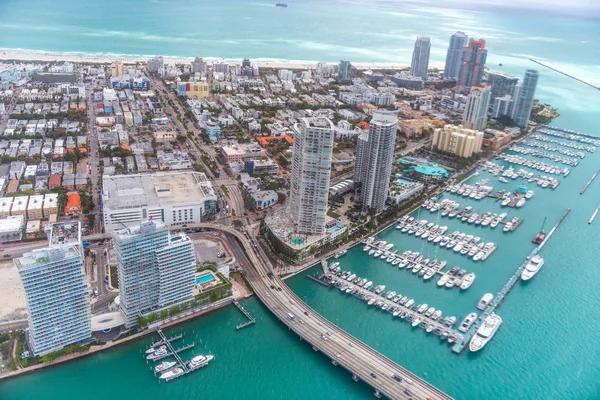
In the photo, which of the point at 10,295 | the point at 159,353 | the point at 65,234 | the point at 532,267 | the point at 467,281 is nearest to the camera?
the point at 159,353

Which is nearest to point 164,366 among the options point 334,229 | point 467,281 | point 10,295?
point 10,295

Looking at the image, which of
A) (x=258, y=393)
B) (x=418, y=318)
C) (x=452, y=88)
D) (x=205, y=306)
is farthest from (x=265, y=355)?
(x=452, y=88)

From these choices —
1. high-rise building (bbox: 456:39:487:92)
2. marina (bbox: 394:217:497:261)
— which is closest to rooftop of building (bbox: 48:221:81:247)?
marina (bbox: 394:217:497:261)

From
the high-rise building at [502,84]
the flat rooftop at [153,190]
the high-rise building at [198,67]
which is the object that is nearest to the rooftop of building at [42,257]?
the flat rooftop at [153,190]

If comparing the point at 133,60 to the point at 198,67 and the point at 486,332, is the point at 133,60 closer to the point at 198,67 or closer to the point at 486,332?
the point at 198,67

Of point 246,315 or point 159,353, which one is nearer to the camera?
point 159,353

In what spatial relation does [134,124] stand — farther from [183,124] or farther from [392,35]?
[392,35]
